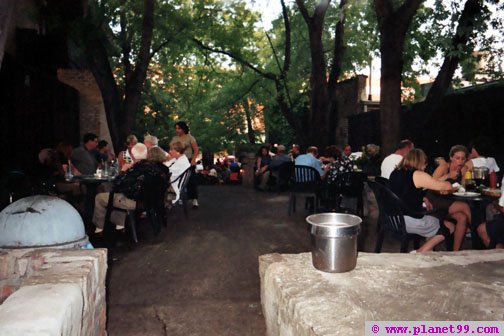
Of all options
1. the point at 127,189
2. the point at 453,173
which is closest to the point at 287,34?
the point at 453,173

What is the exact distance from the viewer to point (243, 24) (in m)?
16.5

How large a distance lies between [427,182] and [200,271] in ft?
8.58

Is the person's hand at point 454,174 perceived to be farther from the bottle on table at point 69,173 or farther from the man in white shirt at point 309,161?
the bottle on table at point 69,173

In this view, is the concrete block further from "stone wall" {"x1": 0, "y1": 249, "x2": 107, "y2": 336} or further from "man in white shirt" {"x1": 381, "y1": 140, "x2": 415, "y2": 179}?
"man in white shirt" {"x1": 381, "y1": 140, "x2": 415, "y2": 179}

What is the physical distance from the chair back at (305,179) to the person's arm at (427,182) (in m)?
3.29

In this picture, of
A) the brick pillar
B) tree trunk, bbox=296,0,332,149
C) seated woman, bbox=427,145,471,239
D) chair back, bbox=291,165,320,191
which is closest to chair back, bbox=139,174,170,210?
chair back, bbox=291,165,320,191

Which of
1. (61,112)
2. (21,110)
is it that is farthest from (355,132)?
(21,110)

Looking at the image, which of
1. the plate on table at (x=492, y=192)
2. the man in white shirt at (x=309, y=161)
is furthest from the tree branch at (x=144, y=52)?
the plate on table at (x=492, y=192)

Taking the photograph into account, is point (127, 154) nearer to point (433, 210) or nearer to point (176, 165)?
point (176, 165)

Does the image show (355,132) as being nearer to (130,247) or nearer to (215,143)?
(215,143)

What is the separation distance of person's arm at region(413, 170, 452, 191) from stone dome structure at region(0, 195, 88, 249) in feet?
10.9

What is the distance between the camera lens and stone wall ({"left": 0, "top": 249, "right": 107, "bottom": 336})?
177cm

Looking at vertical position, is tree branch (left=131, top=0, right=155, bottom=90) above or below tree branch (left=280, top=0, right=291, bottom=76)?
below

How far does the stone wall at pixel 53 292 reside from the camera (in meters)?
1.77
